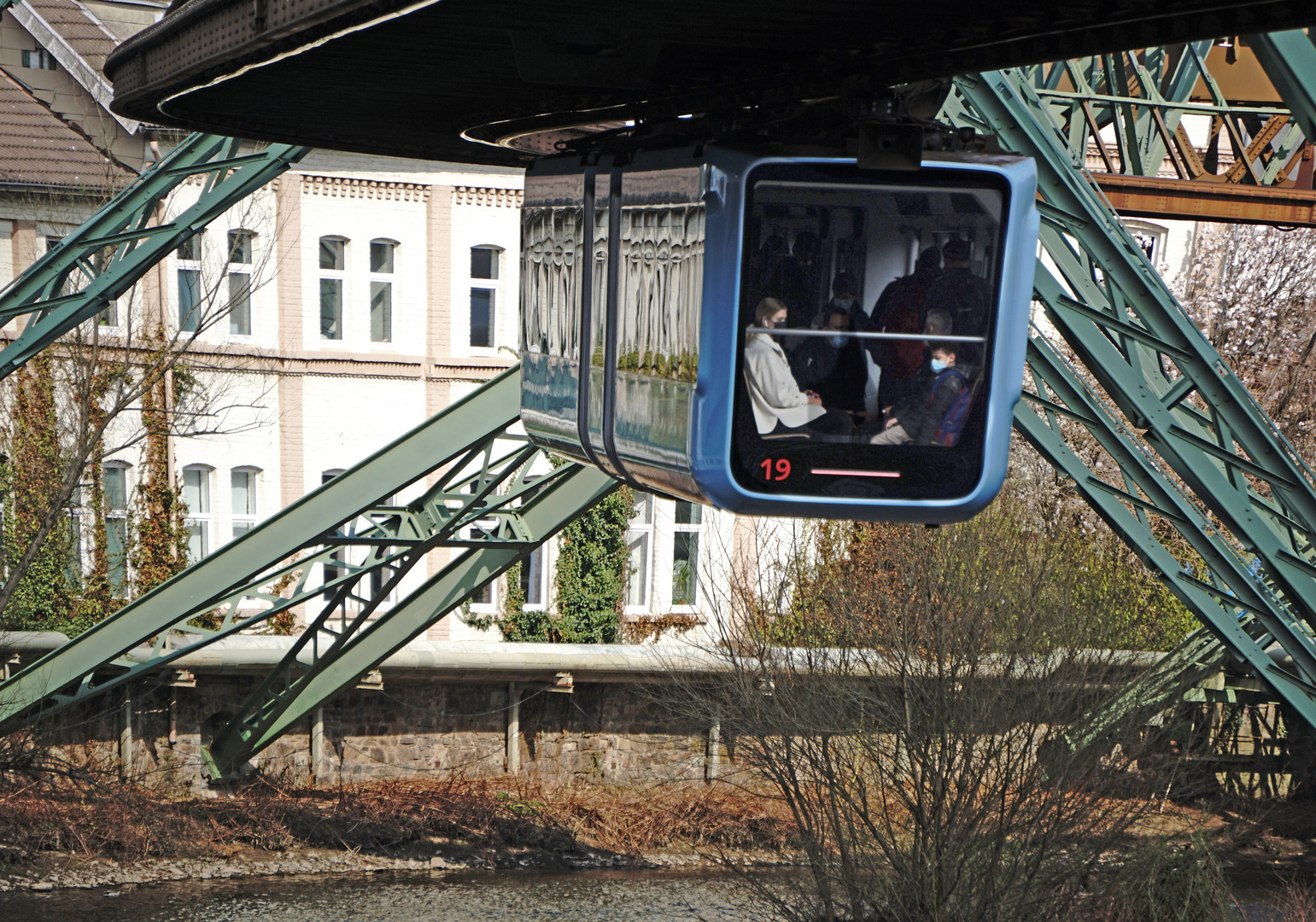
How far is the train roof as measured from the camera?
14.8ft

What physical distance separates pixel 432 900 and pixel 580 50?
1511 centimetres

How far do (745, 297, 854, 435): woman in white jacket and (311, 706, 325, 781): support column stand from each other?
1696cm

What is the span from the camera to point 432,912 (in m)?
17.9

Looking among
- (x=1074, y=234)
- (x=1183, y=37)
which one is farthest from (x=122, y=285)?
(x=1183, y=37)

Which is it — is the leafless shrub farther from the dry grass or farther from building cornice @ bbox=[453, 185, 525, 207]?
building cornice @ bbox=[453, 185, 525, 207]

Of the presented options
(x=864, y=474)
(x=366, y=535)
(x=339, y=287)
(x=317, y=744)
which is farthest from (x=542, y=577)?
(x=864, y=474)

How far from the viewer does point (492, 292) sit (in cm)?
2303

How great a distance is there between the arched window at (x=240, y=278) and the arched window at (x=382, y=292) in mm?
1941

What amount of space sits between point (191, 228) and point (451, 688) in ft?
38.5

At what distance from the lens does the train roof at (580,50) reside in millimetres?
4512

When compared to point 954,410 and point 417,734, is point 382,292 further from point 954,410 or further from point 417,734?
point 954,410

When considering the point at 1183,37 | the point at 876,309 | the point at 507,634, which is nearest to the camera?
the point at 1183,37

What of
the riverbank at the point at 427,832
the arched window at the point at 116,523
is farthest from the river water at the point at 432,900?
the arched window at the point at 116,523

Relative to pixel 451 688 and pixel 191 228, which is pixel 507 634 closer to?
pixel 451 688
